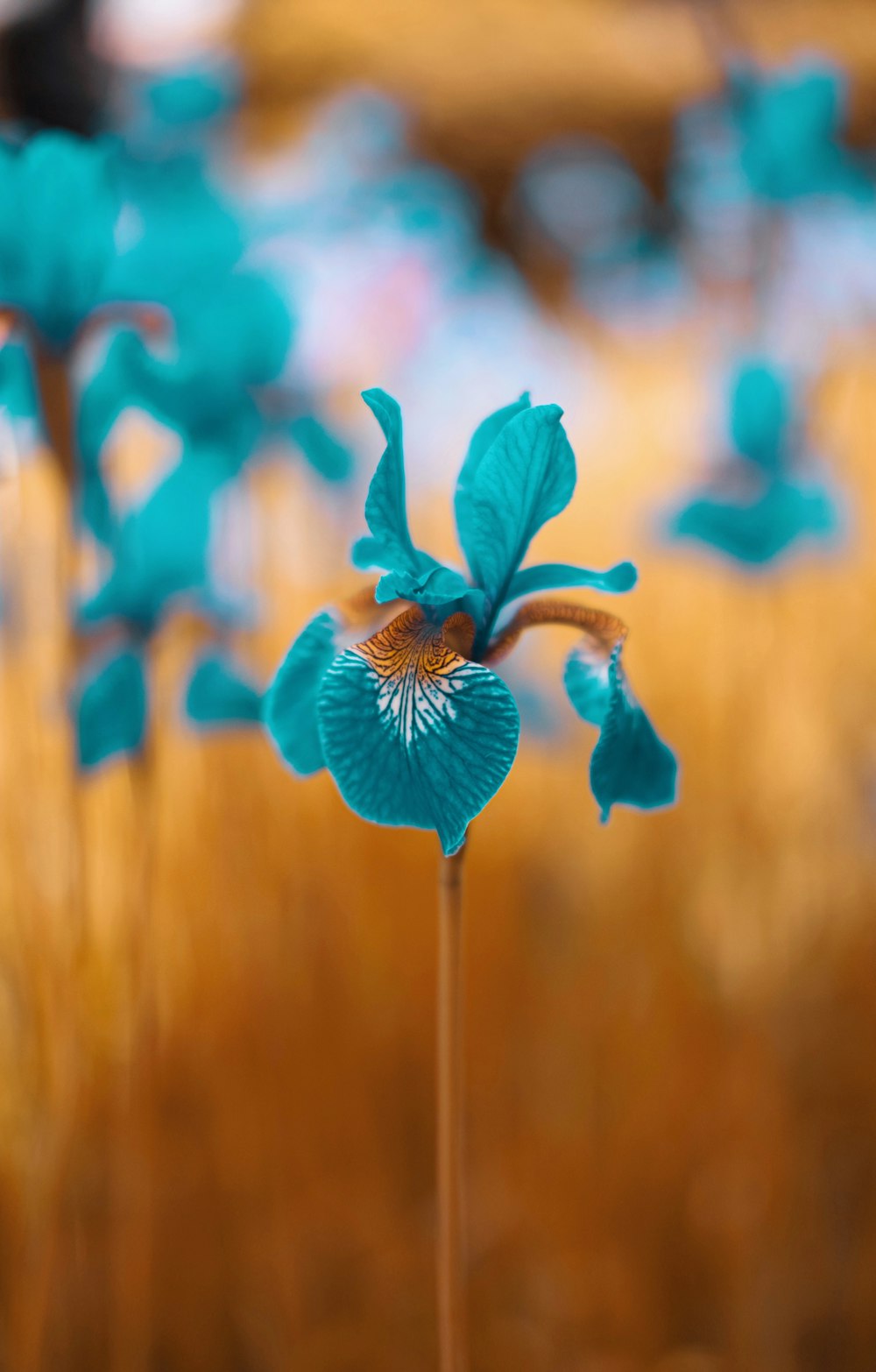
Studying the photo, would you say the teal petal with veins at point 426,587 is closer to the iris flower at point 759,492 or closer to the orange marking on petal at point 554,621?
the orange marking on petal at point 554,621

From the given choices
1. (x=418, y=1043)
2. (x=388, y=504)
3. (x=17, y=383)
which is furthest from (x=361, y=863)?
(x=388, y=504)

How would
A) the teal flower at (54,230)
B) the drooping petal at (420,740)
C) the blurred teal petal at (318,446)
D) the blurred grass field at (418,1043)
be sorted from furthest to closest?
the blurred teal petal at (318,446), the blurred grass field at (418,1043), the teal flower at (54,230), the drooping petal at (420,740)

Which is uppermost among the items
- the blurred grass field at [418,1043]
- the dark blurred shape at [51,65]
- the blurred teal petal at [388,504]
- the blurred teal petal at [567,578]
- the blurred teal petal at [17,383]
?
the dark blurred shape at [51,65]

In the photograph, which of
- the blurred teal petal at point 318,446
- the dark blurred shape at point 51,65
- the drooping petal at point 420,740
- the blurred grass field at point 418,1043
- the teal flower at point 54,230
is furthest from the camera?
the dark blurred shape at point 51,65

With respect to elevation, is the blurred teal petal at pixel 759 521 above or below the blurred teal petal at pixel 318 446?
below

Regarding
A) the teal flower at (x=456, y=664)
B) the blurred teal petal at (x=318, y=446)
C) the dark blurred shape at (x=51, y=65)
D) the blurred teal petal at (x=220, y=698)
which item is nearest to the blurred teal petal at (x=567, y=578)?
the teal flower at (x=456, y=664)

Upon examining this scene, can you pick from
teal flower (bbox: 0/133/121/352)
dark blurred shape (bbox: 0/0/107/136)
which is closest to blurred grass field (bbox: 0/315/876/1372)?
teal flower (bbox: 0/133/121/352)

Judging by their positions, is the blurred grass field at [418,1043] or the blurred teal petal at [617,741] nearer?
the blurred teal petal at [617,741]

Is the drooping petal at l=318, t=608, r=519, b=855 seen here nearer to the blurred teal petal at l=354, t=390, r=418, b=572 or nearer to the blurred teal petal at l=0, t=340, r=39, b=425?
the blurred teal petal at l=354, t=390, r=418, b=572
